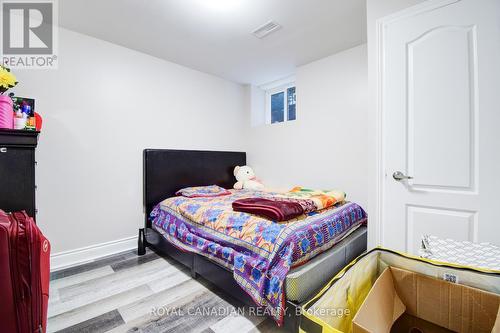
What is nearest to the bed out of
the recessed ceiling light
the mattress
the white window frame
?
the mattress

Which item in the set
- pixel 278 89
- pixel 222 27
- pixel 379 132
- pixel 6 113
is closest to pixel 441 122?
pixel 379 132

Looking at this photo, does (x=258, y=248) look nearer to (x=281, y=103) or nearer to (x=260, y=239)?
(x=260, y=239)

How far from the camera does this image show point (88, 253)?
2.35 meters

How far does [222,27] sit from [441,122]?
211 cm

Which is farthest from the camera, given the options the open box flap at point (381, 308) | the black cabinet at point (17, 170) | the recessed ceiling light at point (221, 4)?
the recessed ceiling light at point (221, 4)

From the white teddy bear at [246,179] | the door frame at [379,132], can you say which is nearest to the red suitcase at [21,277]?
the door frame at [379,132]

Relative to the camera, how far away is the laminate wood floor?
1.41 metres

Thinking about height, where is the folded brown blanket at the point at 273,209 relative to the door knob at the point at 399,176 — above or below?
below

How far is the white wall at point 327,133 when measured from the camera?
259 centimetres

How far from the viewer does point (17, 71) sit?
6.68 feet

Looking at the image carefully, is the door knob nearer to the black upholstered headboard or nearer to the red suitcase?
the red suitcase

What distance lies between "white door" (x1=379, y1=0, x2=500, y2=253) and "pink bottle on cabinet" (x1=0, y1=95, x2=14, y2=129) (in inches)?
108

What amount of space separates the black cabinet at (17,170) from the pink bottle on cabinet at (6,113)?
18 centimetres

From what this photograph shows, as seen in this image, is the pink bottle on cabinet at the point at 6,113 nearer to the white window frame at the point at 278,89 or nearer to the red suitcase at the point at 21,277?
the red suitcase at the point at 21,277
